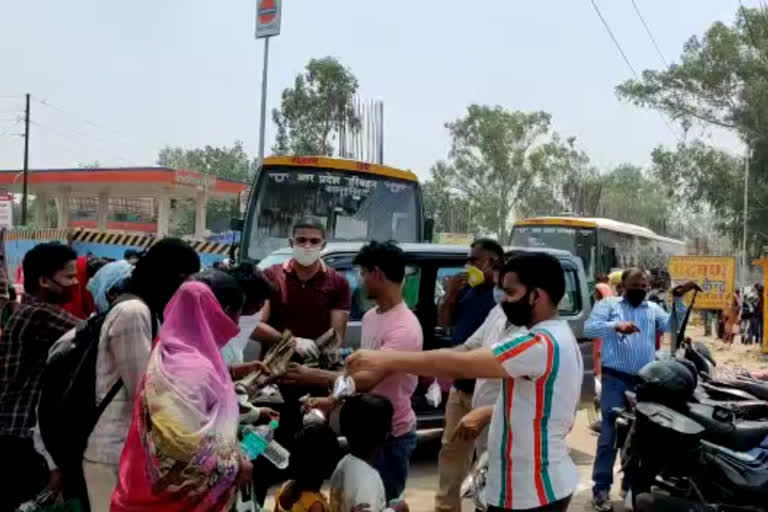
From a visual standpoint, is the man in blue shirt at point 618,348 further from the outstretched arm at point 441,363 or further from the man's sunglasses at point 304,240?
the outstretched arm at point 441,363

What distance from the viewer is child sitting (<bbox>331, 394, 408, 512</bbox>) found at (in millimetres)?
3033

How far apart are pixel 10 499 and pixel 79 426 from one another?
3.05 ft

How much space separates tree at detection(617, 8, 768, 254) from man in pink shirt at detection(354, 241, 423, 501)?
90.4ft

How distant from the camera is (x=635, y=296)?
5.62 meters

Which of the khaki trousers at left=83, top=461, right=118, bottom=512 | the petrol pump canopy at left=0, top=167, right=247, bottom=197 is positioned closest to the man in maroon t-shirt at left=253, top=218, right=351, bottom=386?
the khaki trousers at left=83, top=461, right=118, bottom=512

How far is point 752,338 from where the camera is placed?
21672 millimetres

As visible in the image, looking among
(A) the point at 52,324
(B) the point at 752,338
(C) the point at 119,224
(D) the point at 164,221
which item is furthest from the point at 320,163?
(C) the point at 119,224

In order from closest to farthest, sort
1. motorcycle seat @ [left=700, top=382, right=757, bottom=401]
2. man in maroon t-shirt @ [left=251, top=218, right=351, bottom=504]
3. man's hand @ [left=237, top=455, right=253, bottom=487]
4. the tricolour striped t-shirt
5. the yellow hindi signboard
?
man's hand @ [left=237, top=455, right=253, bottom=487], the tricolour striped t-shirt, man in maroon t-shirt @ [left=251, top=218, right=351, bottom=504], motorcycle seat @ [left=700, top=382, right=757, bottom=401], the yellow hindi signboard

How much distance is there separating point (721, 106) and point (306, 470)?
29838 mm

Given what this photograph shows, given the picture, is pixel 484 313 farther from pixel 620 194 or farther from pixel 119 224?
pixel 620 194

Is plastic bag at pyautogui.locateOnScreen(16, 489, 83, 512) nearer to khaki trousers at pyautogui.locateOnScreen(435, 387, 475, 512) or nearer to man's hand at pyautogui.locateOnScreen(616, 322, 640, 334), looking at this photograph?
khaki trousers at pyautogui.locateOnScreen(435, 387, 475, 512)

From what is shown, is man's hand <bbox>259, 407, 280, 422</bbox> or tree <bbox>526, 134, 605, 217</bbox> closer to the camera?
man's hand <bbox>259, 407, 280, 422</bbox>

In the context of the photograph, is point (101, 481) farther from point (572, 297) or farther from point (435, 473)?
point (572, 297)

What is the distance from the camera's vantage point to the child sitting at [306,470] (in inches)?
122
